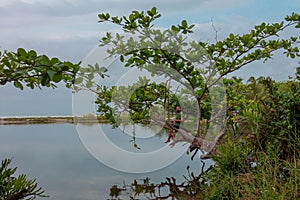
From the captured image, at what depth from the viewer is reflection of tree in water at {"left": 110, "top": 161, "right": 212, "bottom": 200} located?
174 cm

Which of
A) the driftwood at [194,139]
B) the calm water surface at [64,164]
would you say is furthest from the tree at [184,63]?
the calm water surface at [64,164]

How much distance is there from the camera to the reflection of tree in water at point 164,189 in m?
1.74

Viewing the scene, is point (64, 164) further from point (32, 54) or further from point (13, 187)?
point (32, 54)

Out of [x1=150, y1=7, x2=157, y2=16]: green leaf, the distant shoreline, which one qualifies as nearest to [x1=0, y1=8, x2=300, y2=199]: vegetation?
[x1=150, y1=7, x2=157, y2=16]: green leaf

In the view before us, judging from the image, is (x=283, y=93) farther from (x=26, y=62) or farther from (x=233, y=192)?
(x=26, y=62)

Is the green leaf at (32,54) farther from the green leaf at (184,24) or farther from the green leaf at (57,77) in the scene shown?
the green leaf at (184,24)

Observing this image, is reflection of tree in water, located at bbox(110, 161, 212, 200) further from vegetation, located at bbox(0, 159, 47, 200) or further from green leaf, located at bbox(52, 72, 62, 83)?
green leaf, located at bbox(52, 72, 62, 83)

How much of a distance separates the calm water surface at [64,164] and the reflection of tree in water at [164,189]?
43 millimetres

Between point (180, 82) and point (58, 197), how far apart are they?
0.86 meters

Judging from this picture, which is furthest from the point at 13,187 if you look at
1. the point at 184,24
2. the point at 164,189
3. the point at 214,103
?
the point at 214,103

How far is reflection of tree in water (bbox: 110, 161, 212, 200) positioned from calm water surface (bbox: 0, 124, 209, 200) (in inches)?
1.7

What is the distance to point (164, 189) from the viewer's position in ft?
6.08

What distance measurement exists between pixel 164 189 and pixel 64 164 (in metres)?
0.63

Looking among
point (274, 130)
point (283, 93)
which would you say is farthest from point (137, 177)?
point (283, 93)
